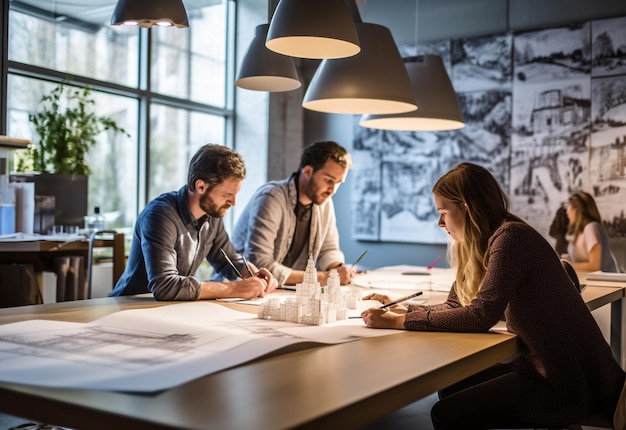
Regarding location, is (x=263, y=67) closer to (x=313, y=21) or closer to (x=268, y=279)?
(x=313, y=21)

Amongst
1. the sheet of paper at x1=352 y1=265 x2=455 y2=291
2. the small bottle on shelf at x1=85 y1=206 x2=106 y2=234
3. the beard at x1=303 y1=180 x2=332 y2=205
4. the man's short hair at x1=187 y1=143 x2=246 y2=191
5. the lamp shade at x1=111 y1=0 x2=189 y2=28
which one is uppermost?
the lamp shade at x1=111 y1=0 x2=189 y2=28

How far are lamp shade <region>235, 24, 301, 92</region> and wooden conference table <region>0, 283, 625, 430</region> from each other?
5.50ft

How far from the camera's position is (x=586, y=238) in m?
5.14

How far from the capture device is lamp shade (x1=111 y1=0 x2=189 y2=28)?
2.71 metres

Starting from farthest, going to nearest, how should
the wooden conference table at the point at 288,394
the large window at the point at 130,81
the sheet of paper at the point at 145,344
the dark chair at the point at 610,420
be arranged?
the large window at the point at 130,81
the dark chair at the point at 610,420
the sheet of paper at the point at 145,344
the wooden conference table at the point at 288,394

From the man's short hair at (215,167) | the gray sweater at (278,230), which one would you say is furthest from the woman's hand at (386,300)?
the man's short hair at (215,167)

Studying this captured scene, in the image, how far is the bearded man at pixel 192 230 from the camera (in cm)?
265

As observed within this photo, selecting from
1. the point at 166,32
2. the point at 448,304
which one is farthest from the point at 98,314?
the point at 166,32

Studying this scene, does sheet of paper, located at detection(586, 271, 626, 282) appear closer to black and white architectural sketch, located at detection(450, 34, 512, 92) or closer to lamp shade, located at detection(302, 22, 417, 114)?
lamp shade, located at detection(302, 22, 417, 114)

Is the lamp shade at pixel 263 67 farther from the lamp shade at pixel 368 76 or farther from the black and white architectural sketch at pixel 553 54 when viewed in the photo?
the black and white architectural sketch at pixel 553 54

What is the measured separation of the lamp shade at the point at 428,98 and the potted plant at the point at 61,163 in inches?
74.8

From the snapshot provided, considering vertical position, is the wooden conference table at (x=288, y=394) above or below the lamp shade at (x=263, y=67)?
below

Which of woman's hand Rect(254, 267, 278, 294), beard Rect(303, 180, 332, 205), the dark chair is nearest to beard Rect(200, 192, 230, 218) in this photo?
woman's hand Rect(254, 267, 278, 294)

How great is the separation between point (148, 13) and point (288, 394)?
190 cm
